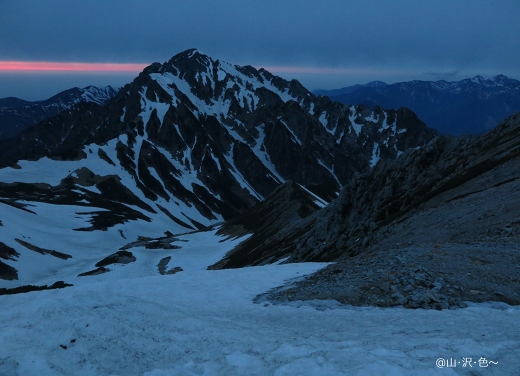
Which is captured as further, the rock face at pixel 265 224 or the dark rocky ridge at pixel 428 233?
the rock face at pixel 265 224

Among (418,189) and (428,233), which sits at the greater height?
(418,189)

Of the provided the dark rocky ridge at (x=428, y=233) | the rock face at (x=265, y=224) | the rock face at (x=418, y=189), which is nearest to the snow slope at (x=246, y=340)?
the dark rocky ridge at (x=428, y=233)

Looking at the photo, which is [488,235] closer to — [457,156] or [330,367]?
[330,367]

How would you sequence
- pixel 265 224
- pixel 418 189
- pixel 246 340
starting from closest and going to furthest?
pixel 246 340 < pixel 418 189 < pixel 265 224

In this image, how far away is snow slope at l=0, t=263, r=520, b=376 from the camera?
384 inches

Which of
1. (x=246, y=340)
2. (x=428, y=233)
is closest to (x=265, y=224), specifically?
(x=428, y=233)

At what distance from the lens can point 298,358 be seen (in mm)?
10344

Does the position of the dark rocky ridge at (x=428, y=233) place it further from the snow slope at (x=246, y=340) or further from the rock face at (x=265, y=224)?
the rock face at (x=265, y=224)

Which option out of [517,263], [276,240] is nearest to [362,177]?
[276,240]

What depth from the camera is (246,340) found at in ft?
40.1

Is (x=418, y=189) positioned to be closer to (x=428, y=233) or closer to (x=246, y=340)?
(x=428, y=233)

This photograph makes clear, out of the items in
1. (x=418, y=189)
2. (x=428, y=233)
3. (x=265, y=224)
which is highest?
(x=418, y=189)

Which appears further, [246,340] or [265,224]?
[265,224]

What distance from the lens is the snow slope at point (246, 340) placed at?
384 inches
